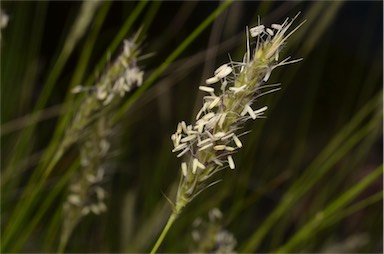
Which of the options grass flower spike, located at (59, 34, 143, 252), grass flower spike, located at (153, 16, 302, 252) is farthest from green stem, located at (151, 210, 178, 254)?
grass flower spike, located at (59, 34, 143, 252)

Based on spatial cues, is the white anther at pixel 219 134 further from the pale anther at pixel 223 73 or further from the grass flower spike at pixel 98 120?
the grass flower spike at pixel 98 120

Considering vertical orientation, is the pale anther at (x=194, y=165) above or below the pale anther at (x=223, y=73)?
below

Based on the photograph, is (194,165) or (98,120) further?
(98,120)

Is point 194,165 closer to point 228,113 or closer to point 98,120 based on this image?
point 228,113

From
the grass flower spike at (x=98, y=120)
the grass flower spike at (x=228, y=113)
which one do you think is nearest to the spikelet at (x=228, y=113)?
the grass flower spike at (x=228, y=113)

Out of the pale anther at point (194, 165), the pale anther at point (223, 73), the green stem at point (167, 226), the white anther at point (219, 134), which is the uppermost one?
the pale anther at point (223, 73)

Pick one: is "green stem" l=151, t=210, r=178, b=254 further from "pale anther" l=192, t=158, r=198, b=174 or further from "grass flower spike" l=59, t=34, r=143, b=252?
"grass flower spike" l=59, t=34, r=143, b=252

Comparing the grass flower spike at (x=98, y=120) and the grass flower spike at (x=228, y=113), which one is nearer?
the grass flower spike at (x=228, y=113)

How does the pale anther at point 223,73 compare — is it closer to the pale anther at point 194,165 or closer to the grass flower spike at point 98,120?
the pale anther at point 194,165

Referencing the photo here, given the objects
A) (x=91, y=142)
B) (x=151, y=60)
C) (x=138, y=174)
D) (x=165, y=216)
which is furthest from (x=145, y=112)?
(x=91, y=142)

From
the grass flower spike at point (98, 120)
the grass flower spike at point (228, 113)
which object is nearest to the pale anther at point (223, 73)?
the grass flower spike at point (228, 113)

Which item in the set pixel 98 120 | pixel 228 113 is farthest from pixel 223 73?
pixel 98 120
